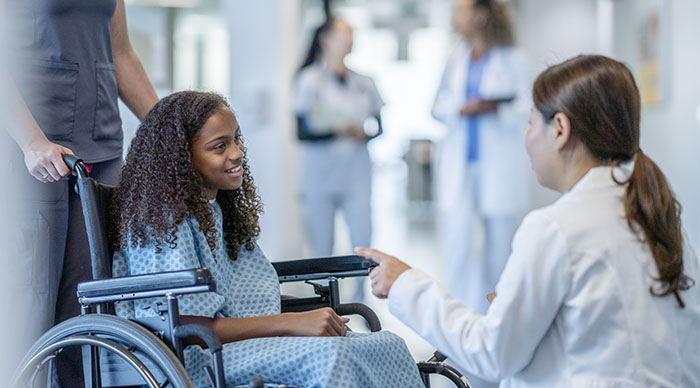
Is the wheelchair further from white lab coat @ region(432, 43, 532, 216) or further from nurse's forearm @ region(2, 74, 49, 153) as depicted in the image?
white lab coat @ region(432, 43, 532, 216)

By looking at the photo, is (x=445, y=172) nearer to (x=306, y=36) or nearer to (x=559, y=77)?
(x=559, y=77)

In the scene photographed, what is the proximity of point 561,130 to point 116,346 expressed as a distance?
75cm

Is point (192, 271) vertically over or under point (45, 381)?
over

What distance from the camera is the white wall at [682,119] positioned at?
4055 mm

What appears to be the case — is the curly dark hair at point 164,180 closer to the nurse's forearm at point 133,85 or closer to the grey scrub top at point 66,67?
the grey scrub top at point 66,67

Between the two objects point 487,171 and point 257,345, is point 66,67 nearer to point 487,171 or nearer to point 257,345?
point 257,345

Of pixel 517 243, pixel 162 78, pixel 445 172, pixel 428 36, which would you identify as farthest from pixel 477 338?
pixel 428 36

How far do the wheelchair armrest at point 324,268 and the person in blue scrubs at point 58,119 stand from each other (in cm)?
39

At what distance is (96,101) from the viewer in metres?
1.65

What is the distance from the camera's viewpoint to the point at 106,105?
1.68 m

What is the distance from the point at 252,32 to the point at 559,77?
12.4ft

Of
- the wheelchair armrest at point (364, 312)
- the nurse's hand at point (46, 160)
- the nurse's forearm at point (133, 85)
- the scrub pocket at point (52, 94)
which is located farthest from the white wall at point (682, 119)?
the nurse's hand at point (46, 160)

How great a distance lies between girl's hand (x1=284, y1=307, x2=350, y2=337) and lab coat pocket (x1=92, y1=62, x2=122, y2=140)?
0.59m

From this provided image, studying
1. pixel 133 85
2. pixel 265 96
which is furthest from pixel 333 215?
pixel 133 85
